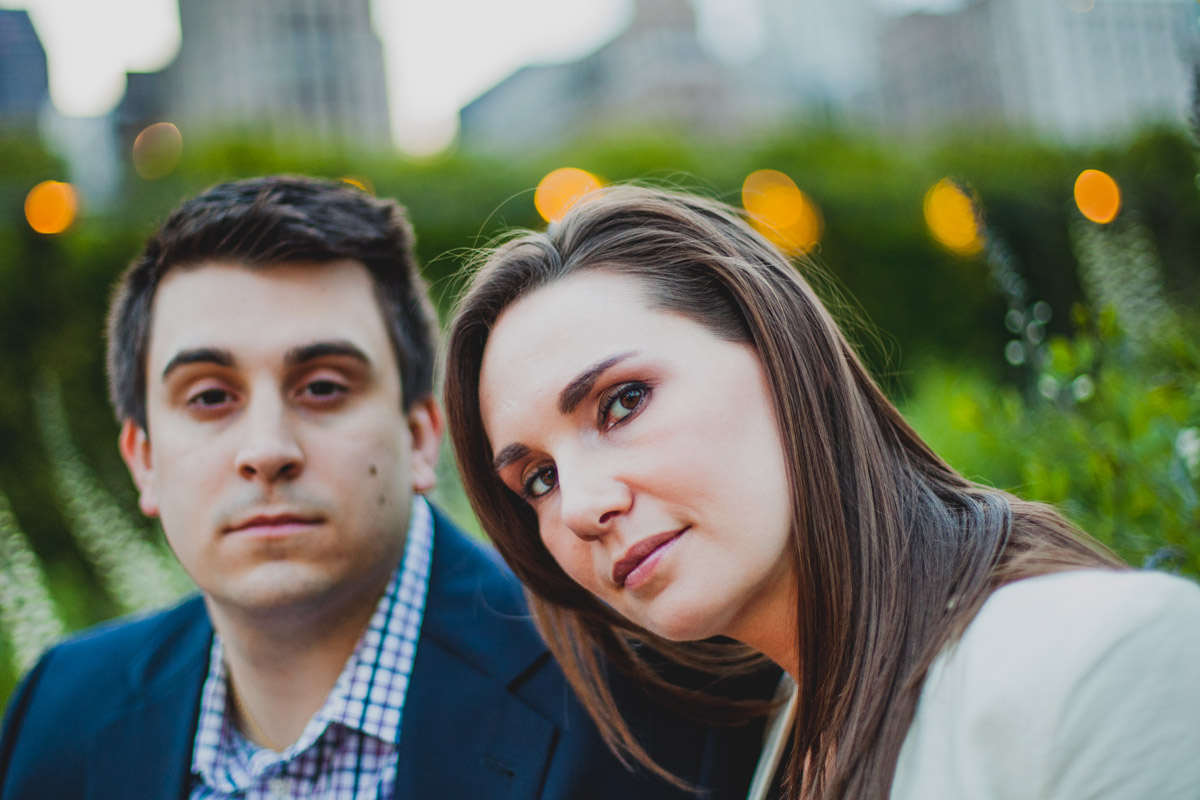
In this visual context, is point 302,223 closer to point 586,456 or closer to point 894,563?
point 586,456

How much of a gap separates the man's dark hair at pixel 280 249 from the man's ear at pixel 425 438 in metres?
0.04

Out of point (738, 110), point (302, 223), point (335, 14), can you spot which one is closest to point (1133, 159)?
point (302, 223)

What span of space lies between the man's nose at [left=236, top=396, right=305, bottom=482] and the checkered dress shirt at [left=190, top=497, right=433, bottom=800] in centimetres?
46

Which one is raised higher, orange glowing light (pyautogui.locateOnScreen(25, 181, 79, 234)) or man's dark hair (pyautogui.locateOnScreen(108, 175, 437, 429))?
orange glowing light (pyautogui.locateOnScreen(25, 181, 79, 234))

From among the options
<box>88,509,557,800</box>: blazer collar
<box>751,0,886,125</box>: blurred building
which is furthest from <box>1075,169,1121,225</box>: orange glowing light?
<box>751,0,886,125</box>: blurred building

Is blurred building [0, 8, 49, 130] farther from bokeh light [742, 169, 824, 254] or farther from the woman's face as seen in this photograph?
the woman's face

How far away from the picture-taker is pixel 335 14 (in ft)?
219

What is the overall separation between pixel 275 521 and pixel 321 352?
1.39 ft

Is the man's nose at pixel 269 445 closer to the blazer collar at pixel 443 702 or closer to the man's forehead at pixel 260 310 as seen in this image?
the man's forehead at pixel 260 310

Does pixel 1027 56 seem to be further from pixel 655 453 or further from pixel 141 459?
pixel 655 453

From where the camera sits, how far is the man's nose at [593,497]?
5.16 feet

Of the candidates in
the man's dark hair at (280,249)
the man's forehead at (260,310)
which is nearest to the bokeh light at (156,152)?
the man's dark hair at (280,249)

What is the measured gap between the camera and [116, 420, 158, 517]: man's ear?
2477 millimetres

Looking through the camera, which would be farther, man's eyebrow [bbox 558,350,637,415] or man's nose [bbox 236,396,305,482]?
man's nose [bbox 236,396,305,482]
